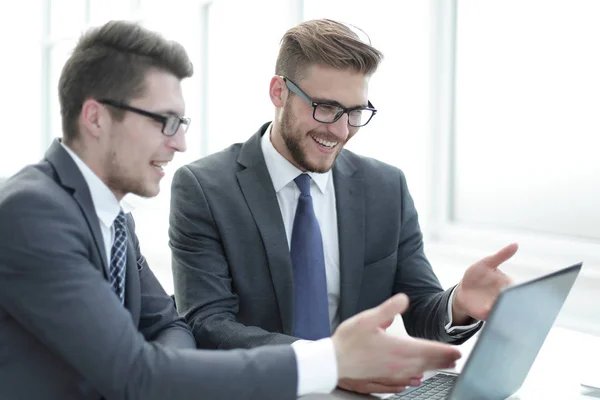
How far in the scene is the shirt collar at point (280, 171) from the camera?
2162 mm

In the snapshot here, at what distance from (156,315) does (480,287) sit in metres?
0.77

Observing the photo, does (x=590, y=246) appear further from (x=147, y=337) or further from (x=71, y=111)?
(x=71, y=111)

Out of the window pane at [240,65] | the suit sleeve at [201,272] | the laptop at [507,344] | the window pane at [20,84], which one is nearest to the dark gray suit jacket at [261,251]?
the suit sleeve at [201,272]

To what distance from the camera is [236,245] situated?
2068mm

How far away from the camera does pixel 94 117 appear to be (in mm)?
1516

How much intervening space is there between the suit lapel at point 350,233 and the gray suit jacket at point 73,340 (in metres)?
0.80

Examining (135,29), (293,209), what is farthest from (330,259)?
(135,29)

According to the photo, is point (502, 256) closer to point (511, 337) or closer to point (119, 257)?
point (511, 337)

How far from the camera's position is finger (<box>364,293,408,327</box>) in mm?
1298

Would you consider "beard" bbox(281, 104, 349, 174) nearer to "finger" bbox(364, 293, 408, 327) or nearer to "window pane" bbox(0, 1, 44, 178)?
"finger" bbox(364, 293, 408, 327)

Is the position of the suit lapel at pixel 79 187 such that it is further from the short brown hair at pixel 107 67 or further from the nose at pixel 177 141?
the nose at pixel 177 141

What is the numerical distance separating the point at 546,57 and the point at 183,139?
1.45m

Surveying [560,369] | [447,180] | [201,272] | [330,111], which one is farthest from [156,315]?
[447,180]

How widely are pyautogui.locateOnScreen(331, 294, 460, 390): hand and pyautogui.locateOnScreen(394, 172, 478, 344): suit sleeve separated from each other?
0.63m
